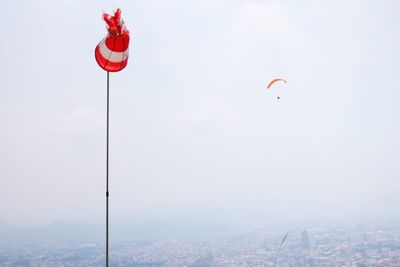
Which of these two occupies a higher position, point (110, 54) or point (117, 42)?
point (117, 42)

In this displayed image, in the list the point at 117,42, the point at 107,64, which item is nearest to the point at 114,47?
Result: the point at 117,42

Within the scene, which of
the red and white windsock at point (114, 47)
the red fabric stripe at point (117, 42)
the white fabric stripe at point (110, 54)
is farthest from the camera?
the white fabric stripe at point (110, 54)

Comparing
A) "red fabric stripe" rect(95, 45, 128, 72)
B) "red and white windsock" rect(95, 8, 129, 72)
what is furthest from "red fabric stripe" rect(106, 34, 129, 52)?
"red fabric stripe" rect(95, 45, 128, 72)

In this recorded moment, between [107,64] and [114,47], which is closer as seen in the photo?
[114,47]

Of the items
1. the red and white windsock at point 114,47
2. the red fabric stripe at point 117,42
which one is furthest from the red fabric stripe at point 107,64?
the red fabric stripe at point 117,42

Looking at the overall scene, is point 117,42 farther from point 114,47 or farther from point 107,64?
point 107,64

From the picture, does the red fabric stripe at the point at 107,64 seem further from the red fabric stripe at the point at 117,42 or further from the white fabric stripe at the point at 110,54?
the red fabric stripe at the point at 117,42

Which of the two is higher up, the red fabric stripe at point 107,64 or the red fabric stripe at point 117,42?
the red fabric stripe at point 117,42
